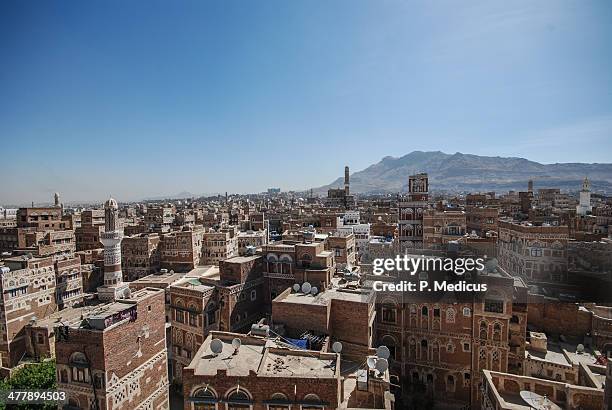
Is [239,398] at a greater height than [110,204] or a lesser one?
lesser

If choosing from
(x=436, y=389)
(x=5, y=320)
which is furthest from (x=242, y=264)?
(x=5, y=320)

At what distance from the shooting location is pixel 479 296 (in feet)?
88.9

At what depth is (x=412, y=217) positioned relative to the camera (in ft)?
149

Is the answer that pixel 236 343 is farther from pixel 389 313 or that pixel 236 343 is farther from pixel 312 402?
pixel 389 313

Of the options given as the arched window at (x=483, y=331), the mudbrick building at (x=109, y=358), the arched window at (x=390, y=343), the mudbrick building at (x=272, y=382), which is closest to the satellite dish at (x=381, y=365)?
the mudbrick building at (x=272, y=382)

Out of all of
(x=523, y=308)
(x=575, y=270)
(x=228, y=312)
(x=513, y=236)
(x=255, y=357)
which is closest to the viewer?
(x=255, y=357)

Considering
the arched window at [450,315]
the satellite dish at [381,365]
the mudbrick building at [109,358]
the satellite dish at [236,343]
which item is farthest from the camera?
the arched window at [450,315]

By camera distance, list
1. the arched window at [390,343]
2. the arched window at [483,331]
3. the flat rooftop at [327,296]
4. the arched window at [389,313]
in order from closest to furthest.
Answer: the arched window at [483,331] → the flat rooftop at [327,296] → the arched window at [389,313] → the arched window at [390,343]

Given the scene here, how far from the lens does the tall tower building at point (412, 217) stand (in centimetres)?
4416

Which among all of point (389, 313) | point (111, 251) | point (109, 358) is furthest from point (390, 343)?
point (111, 251)

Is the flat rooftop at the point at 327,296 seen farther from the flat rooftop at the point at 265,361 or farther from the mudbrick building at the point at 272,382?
the mudbrick building at the point at 272,382

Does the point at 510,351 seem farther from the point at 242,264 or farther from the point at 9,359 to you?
the point at 9,359

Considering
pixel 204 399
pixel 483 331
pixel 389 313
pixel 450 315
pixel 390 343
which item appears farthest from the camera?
pixel 390 343

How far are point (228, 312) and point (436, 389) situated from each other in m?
18.8
